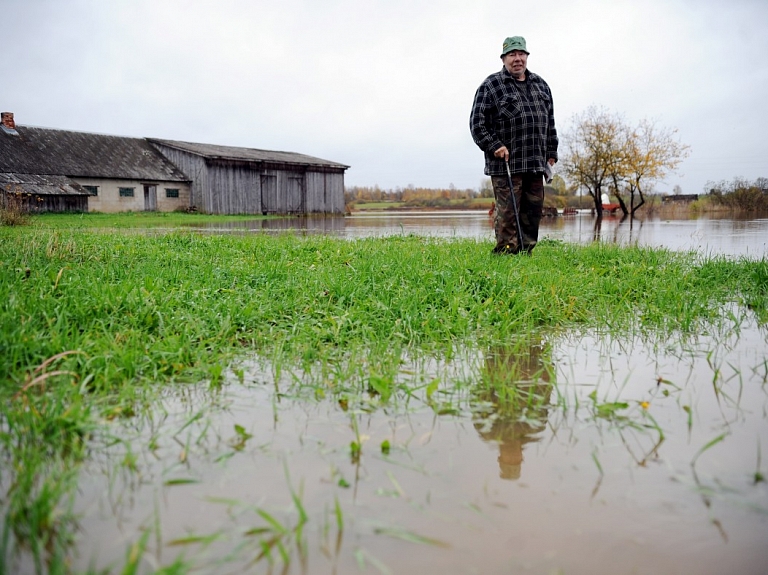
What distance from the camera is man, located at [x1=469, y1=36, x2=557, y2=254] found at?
266 inches

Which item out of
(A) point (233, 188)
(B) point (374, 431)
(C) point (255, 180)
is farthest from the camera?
(C) point (255, 180)

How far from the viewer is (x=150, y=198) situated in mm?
31688

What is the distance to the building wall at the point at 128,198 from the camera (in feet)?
98.6

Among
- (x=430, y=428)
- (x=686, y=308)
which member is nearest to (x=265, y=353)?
(x=430, y=428)

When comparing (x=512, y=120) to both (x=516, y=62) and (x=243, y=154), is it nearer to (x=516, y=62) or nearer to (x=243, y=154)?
(x=516, y=62)

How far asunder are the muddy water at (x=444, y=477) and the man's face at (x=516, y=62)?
499 cm

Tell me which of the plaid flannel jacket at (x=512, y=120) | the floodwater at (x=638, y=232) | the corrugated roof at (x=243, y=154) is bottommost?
the floodwater at (x=638, y=232)

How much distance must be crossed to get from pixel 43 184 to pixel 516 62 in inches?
1068

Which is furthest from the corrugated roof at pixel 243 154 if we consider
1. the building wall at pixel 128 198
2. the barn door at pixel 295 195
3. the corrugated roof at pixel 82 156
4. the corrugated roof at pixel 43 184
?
the corrugated roof at pixel 43 184

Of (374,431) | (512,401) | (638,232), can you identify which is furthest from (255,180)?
(374,431)

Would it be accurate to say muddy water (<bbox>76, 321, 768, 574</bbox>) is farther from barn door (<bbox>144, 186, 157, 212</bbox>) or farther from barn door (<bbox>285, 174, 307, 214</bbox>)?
barn door (<bbox>285, 174, 307, 214</bbox>)

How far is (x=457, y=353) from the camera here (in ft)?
10.2

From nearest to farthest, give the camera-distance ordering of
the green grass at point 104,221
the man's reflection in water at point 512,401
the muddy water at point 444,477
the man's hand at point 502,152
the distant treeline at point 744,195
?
the muddy water at point 444,477 < the man's reflection in water at point 512,401 < the man's hand at point 502,152 < the green grass at point 104,221 < the distant treeline at point 744,195

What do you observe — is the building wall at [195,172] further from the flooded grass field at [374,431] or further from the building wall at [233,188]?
the flooded grass field at [374,431]
